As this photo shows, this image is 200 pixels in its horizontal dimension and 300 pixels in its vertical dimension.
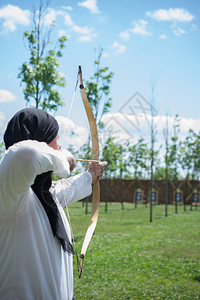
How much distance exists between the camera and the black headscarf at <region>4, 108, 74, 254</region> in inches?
51.3

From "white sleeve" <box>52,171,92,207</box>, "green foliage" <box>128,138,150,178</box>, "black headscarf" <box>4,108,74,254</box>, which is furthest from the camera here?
"green foliage" <box>128,138,150,178</box>

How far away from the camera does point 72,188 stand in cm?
183

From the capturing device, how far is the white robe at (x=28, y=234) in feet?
3.58

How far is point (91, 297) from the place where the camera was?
179 inches

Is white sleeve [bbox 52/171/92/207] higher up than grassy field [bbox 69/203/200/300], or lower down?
higher up

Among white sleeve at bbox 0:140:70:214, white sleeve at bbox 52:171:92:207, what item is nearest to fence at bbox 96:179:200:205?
white sleeve at bbox 52:171:92:207

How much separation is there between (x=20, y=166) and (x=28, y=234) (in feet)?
1.20

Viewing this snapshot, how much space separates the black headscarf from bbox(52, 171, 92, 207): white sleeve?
32cm

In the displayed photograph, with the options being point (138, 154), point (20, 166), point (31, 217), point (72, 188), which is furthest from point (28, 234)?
point (138, 154)

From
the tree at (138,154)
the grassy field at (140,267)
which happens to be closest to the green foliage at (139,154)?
the tree at (138,154)

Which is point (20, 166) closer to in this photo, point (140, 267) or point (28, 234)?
point (28, 234)

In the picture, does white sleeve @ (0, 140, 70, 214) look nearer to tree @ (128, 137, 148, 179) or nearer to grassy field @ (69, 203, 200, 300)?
grassy field @ (69, 203, 200, 300)

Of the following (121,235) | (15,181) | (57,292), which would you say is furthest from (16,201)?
(121,235)

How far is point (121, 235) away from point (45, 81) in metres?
5.68
